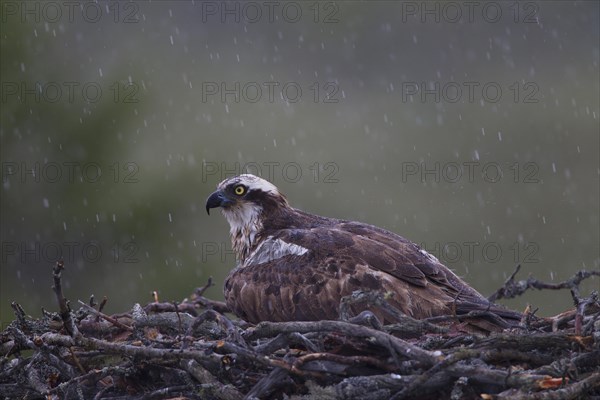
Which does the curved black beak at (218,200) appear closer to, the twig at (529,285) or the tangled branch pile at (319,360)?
the tangled branch pile at (319,360)

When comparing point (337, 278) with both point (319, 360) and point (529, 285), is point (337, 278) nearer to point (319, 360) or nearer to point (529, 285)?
point (319, 360)

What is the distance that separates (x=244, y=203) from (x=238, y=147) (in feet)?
37.5

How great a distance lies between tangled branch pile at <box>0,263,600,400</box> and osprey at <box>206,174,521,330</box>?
2.18 feet

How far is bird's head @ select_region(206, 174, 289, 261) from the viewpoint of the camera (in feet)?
30.4

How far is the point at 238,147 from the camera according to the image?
20.7 m

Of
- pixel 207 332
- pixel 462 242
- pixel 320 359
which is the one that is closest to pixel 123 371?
pixel 207 332

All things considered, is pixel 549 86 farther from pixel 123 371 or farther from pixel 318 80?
pixel 123 371

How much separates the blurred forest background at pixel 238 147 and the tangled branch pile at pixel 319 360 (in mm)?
10609

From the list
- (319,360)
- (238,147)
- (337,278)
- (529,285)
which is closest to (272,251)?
(337,278)

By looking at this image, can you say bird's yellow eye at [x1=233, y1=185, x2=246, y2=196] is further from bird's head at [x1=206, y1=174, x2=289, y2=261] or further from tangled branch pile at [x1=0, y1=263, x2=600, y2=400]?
tangled branch pile at [x1=0, y1=263, x2=600, y2=400]

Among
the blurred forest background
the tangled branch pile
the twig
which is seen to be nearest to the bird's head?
the tangled branch pile

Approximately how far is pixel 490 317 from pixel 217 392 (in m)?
2.01

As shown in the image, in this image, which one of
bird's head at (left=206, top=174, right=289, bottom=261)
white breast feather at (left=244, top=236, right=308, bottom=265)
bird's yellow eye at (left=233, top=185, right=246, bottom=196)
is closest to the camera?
white breast feather at (left=244, top=236, right=308, bottom=265)

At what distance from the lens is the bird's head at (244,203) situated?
9.26 m
